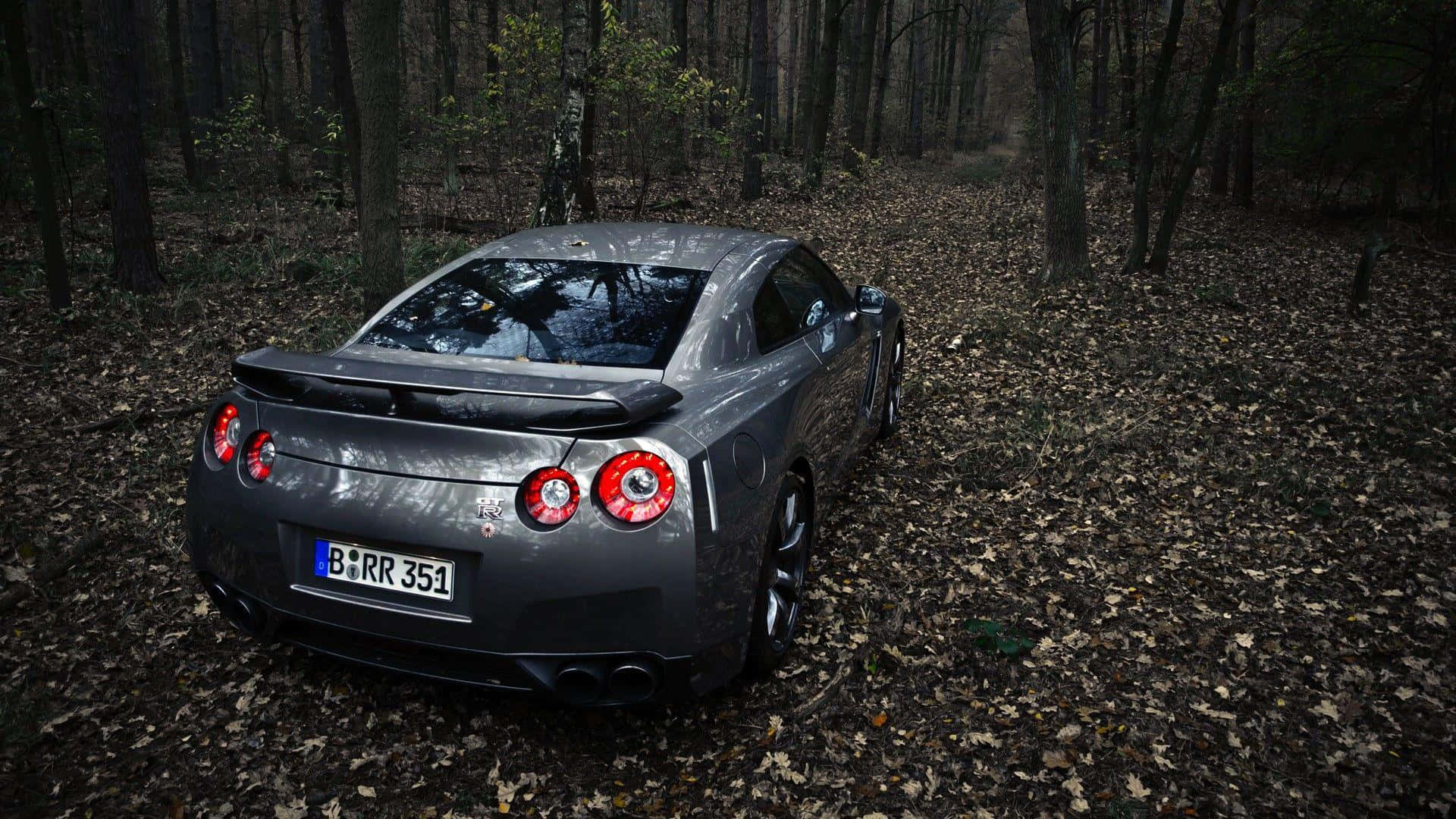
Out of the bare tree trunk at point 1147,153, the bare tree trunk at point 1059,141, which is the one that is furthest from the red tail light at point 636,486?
the bare tree trunk at point 1147,153

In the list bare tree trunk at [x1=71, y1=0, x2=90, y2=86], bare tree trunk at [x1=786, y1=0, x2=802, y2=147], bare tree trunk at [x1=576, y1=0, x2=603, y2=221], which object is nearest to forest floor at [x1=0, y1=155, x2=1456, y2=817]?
bare tree trunk at [x1=576, y1=0, x2=603, y2=221]

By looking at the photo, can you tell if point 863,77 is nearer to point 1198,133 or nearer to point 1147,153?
point 1147,153

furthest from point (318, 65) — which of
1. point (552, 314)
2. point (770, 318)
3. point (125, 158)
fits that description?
point (770, 318)

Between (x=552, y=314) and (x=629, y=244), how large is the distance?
68 cm

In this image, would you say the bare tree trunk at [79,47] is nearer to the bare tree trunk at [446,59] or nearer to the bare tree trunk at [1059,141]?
the bare tree trunk at [446,59]

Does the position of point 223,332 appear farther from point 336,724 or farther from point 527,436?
point 527,436

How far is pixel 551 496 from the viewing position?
2.36 meters

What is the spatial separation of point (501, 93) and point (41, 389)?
23.2 ft

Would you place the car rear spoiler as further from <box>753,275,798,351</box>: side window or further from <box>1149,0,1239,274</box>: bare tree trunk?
<box>1149,0,1239,274</box>: bare tree trunk

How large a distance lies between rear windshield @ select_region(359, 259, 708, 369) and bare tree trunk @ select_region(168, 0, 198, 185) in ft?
45.7

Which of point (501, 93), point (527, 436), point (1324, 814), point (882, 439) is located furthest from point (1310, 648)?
point (501, 93)

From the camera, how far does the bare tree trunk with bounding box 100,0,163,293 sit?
7.52 metres

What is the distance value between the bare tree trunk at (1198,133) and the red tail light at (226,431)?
30.4 ft

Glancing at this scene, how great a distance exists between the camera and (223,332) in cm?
709
